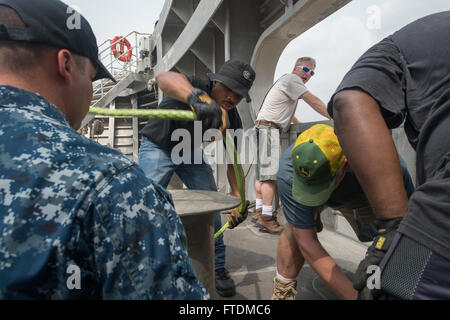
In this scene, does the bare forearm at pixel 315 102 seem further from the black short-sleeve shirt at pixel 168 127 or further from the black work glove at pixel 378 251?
the black work glove at pixel 378 251

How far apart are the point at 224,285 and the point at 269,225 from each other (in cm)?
161

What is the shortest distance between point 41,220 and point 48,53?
42 cm

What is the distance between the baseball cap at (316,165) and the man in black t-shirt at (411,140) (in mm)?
524

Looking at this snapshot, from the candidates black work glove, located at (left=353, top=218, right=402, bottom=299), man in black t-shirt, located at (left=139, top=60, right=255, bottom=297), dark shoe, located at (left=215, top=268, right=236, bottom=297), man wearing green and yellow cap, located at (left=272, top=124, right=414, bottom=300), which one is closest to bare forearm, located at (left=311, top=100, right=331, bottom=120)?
man in black t-shirt, located at (left=139, top=60, right=255, bottom=297)

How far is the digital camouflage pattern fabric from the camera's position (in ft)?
1.69

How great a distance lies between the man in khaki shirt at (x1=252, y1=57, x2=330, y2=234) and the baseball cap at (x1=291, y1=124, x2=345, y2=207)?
2130 mm

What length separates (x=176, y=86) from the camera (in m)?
1.95

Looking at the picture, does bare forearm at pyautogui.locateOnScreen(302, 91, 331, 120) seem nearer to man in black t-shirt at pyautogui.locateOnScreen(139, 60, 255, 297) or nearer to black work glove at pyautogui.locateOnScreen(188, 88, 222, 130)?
man in black t-shirt at pyautogui.locateOnScreen(139, 60, 255, 297)

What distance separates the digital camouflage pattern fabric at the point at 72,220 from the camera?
515 mm

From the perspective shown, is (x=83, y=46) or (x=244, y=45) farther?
(x=244, y=45)

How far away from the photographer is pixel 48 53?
687mm

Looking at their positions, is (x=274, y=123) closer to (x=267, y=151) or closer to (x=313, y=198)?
(x=267, y=151)
